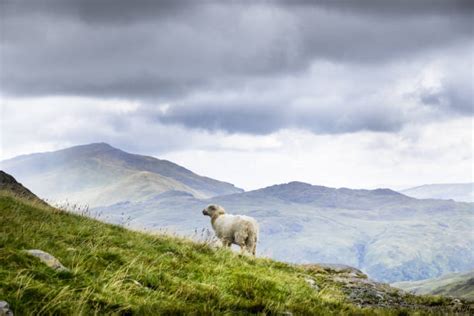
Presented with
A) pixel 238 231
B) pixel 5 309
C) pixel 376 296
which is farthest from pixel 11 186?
pixel 5 309

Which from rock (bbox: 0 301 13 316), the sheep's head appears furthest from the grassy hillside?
the sheep's head

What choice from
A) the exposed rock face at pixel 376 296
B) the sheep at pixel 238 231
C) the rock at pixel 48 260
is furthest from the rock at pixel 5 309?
the sheep at pixel 238 231

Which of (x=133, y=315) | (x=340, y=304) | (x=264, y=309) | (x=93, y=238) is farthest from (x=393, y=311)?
(x=93, y=238)

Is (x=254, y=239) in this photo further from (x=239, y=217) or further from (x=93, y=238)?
(x=93, y=238)

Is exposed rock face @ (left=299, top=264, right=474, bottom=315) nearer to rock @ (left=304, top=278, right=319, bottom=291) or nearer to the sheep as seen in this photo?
rock @ (left=304, top=278, right=319, bottom=291)

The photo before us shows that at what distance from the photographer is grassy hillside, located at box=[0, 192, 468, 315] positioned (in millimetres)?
8164

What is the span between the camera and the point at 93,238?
46.6ft

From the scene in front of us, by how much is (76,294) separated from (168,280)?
2.95m

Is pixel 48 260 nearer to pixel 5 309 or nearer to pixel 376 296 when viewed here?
pixel 5 309

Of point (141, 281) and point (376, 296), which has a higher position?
point (141, 281)

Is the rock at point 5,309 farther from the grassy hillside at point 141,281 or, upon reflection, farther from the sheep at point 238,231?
the sheep at point 238,231

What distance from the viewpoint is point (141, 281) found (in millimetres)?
10633

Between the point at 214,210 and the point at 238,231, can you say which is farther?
the point at 214,210

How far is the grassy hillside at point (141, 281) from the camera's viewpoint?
8164mm
